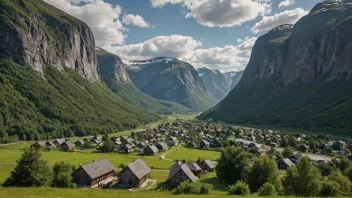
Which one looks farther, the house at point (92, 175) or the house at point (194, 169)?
the house at point (194, 169)

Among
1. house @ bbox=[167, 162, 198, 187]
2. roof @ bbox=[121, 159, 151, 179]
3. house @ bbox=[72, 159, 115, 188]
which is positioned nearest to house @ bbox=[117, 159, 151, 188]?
roof @ bbox=[121, 159, 151, 179]

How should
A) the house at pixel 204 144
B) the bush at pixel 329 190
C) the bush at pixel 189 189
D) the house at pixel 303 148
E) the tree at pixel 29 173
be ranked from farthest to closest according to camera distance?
1. the house at pixel 204 144
2. the house at pixel 303 148
3. the bush at pixel 329 190
4. the tree at pixel 29 173
5. the bush at pixel 189 189

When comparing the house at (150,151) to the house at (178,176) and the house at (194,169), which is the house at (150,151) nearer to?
the house at (194,169)

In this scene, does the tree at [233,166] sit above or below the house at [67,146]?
above

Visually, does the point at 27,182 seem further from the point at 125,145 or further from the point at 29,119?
the point at 29,119

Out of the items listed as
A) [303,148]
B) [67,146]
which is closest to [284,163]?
[303,148]

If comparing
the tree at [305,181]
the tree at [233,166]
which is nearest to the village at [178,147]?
the tree at [233,166]
